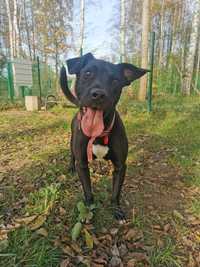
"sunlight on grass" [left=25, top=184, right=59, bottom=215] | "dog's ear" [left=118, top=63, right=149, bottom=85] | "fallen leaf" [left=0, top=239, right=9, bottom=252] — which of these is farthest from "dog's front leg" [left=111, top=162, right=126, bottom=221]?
"fallen leaf" [left=0, top=239, right=9, bottom=252]

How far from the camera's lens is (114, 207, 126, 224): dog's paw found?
6.73 feet

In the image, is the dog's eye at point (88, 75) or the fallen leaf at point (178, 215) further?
the fallen leaf at point (178, 215)

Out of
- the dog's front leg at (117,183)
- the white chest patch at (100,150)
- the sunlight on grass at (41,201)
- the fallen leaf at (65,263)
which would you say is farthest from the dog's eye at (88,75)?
the fallen leaf at (65,263)

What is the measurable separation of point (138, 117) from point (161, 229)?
445 cm

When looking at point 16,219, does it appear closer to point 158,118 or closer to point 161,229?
point 161,229

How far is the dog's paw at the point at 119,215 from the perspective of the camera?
205 cm

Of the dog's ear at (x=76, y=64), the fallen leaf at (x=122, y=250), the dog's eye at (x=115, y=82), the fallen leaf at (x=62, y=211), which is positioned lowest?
the fallen leaf at (x=122, y=250)

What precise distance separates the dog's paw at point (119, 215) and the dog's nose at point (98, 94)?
1.05m

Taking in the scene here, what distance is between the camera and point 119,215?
6.82 ft

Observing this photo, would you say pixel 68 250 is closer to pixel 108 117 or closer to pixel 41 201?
pixel 41 201

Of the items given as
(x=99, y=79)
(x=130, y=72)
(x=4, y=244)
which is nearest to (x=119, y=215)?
(x=4, y=244)

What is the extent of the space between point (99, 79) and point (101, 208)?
118cm

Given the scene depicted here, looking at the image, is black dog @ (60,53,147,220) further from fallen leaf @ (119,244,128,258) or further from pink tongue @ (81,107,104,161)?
fallen leaf @ (119,244,128,258)

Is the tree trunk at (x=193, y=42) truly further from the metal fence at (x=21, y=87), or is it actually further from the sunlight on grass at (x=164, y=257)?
the sunlight on grass at (x=164, y=257)
